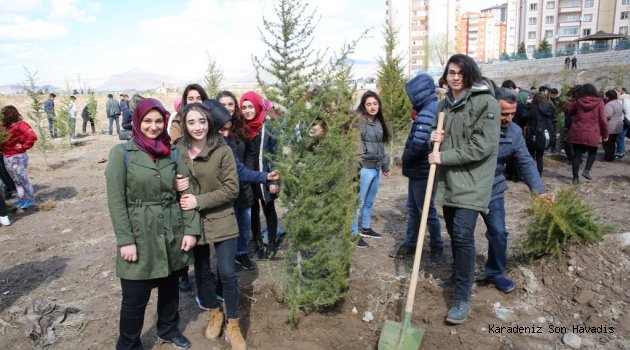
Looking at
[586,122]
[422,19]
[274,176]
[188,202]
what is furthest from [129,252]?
[422,19]

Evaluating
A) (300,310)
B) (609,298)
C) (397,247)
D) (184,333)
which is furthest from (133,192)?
(609,298)

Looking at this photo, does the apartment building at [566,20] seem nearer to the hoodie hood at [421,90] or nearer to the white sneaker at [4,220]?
the hoodie hood at [421,90]

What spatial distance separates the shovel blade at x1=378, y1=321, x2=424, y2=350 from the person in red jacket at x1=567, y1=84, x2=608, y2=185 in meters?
6.85

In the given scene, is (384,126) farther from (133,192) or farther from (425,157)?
(133,192)

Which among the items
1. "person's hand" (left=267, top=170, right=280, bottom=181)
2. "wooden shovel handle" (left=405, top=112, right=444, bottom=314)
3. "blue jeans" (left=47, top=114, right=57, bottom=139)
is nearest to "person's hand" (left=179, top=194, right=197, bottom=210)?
"person's hand" (left=267, top=170, right=280, bottom=181)

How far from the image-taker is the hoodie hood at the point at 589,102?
7996mm

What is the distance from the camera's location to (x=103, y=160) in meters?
12.9

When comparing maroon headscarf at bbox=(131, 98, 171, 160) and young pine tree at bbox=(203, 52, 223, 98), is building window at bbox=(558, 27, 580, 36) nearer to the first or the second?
young pine tree at bbox=(203, 52, 223, 98)

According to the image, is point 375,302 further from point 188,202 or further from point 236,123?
point 236,123

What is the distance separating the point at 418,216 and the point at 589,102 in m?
5.59

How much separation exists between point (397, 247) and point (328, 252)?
2.13m

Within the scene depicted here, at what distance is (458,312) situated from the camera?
3420 millimetres

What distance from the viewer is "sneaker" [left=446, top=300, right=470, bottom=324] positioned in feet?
11.2

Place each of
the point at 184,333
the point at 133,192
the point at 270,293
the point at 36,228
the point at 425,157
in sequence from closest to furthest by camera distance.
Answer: the point at 133,192
the point at 184,333
the point at 270,293
the point at 425,157
the point at 36,228
